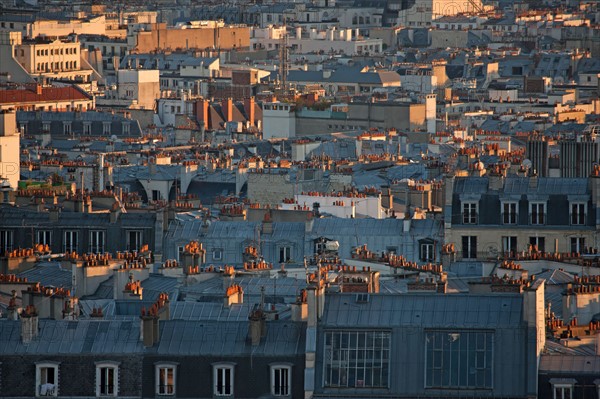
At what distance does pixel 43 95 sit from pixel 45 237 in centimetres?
6942

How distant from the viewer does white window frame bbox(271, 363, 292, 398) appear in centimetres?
4438

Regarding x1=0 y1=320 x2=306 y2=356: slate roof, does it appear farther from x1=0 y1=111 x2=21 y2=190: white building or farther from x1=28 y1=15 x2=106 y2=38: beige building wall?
x1=28 y1=15 x2=106 y2=38: beige building wall

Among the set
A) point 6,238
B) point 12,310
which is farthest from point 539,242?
point 12,310

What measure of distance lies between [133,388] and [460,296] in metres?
5.28

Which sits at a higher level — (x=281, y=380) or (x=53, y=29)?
(x=53, y=29)

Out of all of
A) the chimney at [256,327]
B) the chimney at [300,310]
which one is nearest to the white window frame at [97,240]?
the chimney at [300,310]

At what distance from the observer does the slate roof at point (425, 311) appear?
44844 mm

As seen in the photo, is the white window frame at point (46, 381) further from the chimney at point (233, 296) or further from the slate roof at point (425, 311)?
the chimney at point (233, 296)

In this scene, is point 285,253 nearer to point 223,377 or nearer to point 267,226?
point 267,226

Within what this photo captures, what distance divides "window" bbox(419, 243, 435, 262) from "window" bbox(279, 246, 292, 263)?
293 centimetres

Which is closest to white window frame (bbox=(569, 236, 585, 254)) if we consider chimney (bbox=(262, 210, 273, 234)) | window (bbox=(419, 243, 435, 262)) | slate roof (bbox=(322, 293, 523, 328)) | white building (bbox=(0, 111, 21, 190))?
window (bbox=(419, 243, 435, 262))

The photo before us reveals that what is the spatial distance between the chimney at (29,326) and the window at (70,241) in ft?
66.7

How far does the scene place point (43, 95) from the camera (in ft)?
443

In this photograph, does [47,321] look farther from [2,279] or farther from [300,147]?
[300,147]
